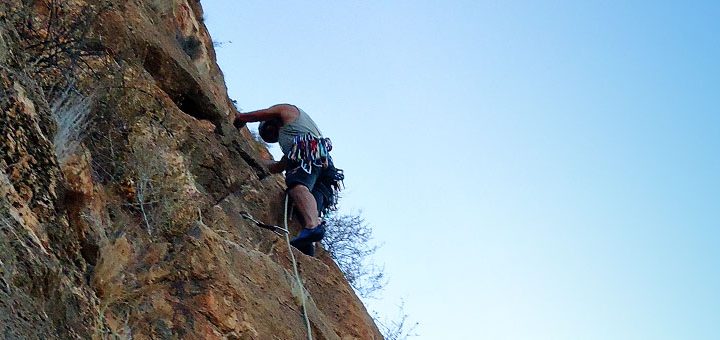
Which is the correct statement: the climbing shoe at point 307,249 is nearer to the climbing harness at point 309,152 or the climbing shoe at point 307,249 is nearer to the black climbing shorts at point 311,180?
the black climbing shorts at point 311,180

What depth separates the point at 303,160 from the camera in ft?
22.4

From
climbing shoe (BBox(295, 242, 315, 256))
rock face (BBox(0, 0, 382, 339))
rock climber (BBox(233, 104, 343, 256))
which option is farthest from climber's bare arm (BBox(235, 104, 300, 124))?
climbing shoe (BBox(295, 242, 315, 256))

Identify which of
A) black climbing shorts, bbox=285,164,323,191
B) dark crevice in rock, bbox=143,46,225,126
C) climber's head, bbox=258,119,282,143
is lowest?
black climbing shorts, bbox=285,164,323,191

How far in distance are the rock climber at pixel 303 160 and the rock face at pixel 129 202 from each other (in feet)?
0.64

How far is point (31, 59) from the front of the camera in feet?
14.6

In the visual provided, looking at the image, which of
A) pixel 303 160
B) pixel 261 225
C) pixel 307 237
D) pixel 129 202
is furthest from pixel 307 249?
pixel 129 202

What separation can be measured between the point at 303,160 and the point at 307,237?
2.63ft

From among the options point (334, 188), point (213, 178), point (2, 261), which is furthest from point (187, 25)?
point (2, 261)

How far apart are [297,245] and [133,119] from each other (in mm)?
1618

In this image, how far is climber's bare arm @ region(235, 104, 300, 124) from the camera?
23.7ft

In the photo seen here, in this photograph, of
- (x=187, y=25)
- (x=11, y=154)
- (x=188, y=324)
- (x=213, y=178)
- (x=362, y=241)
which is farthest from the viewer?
(x=362, y=241)

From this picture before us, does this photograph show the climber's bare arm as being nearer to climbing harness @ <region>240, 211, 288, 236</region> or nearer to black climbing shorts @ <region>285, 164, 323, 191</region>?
black climbing shorts @ <region>285, 164, 323, 191</region>

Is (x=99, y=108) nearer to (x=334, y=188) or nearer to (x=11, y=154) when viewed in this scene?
(x=11, y=154)

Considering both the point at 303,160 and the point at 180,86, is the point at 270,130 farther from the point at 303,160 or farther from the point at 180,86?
the point at 180,86
